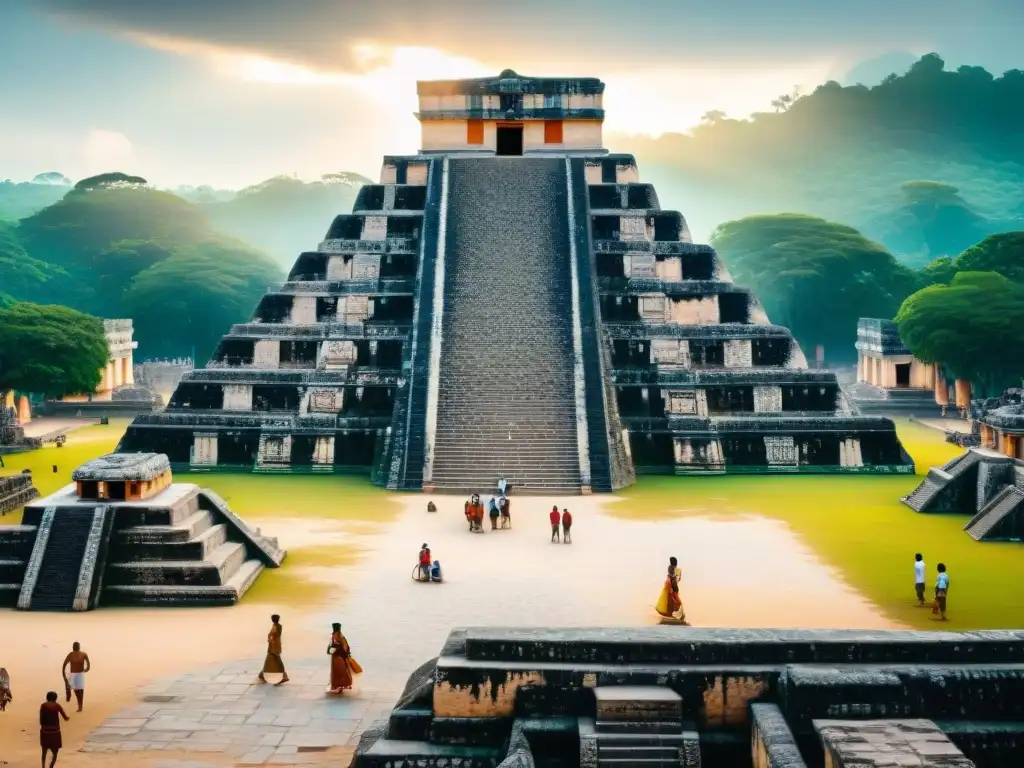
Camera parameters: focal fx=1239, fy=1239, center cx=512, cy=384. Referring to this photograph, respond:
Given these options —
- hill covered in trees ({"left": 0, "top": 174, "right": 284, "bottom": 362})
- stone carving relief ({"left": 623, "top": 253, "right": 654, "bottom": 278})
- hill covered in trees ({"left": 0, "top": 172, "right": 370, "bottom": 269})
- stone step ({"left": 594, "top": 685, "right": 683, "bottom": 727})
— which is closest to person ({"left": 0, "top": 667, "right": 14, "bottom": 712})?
stone step ({"left": 594, "top": 685, "right": 683, "bottom": 727})

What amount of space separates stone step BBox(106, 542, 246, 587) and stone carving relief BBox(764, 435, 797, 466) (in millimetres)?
14669

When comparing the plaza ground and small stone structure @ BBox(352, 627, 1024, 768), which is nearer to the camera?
small stone structure @ BBox(352, 627, 1024, 768)

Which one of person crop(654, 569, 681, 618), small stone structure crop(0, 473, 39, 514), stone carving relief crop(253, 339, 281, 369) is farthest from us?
stone carving relief crop(253, 339, 281, 369)

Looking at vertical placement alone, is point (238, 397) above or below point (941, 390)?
below

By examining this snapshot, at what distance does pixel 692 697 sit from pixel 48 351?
101ft

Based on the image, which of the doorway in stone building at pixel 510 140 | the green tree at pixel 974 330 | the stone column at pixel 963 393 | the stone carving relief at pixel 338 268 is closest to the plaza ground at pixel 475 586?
the stone carving relief at pixel 338 268

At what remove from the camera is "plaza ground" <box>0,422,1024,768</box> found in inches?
505

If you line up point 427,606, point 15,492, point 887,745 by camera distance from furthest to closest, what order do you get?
point 15,492, point 427,606, point 887,745

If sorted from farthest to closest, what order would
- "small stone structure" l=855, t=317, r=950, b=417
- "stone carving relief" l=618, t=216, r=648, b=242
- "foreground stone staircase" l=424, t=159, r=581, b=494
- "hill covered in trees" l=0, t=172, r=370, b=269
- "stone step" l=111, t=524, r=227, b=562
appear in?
"hill covered in trees" l=0, t=172, r=370, b=269 < "small stone structure" l=855, t=317, r=950, b=417 < "stone carving relief" l=618, t=216, r=648, b=242 < "foreground stone staircase" l=424, t=159, r=581, b=494 < "stone step" l=111, t=524, r=227, b=562

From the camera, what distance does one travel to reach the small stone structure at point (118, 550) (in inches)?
629

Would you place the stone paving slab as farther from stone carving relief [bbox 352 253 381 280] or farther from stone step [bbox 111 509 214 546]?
stone carving relief [bbox 352 253 381 280]

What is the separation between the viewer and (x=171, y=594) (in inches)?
631

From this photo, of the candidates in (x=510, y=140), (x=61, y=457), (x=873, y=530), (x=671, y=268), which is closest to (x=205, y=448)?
(x=61, y=457)

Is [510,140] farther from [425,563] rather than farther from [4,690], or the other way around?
[4,690]
